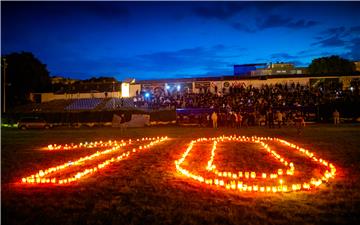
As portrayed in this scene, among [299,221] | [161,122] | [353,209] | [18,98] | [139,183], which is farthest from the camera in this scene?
[18,98]

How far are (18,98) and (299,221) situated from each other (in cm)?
6999

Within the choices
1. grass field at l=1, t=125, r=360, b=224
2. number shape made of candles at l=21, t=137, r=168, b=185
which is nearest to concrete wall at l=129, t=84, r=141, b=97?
number shape made of candles at l=21, t=137, r=168, b=185

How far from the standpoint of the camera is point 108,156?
14.9 metres

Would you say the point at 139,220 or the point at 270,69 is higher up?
the point at 270,69

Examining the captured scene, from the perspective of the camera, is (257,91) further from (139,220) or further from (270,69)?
(139,220)

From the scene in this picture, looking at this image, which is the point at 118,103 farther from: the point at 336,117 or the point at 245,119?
the point at 336,117

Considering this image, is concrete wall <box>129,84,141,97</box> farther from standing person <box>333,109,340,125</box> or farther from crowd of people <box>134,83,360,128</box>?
standing person <box>333,109,340,125</box>

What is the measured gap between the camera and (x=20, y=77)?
224 feet

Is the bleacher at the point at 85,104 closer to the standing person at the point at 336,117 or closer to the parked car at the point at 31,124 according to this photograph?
the parked car at the point at 31,124

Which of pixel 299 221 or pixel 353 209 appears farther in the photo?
pixel 353 209

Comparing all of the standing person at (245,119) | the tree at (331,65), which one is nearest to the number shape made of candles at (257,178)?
the standing person at (245,119)

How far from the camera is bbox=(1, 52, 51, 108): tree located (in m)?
67.6

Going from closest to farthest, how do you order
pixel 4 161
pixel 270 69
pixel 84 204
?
pixel 84 204 → pixel 4 161 → pixel 270 69

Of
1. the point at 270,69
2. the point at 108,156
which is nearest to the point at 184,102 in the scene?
the point at 270,69
